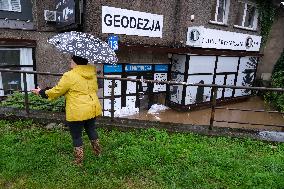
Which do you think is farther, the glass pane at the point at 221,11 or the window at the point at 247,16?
the window at the point at 247,16

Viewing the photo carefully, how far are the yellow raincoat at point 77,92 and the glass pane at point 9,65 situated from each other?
7680 mm

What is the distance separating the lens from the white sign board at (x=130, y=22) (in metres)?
11.5

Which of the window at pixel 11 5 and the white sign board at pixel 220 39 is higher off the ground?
the window at pixel 11 5

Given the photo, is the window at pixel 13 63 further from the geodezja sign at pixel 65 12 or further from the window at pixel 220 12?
the window at pixel 220 12

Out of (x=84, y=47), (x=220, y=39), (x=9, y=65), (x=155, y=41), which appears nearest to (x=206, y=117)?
(x=220, y=39)

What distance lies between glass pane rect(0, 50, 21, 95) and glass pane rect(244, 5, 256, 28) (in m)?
13.8

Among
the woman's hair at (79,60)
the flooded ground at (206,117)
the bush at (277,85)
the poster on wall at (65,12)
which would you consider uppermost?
the poster on wall at (65,12)

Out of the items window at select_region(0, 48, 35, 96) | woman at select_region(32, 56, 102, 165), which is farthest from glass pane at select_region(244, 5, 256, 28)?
woman at select_region(32, 56, 102, 165)

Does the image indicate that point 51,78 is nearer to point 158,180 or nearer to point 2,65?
point 2,65

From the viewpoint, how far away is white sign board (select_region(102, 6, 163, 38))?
11523mm

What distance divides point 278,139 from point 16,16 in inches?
368

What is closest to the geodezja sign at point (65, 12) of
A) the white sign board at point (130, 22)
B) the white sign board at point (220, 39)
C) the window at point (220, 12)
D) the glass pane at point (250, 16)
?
the white sign board at point (130, 22)

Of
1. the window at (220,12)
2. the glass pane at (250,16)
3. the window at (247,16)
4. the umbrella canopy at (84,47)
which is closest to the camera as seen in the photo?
the umbrella canopy at (84,47)

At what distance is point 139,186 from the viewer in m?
3.57
